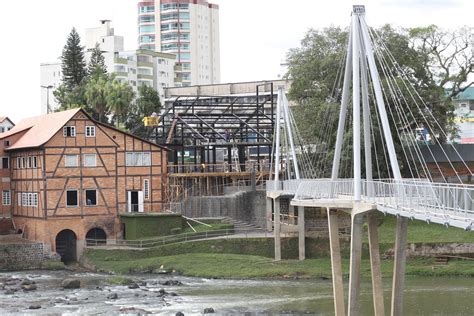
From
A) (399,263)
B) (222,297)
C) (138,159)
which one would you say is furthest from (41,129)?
(399,263)

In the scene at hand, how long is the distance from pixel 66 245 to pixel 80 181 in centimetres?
540

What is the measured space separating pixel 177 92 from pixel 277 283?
7643 centimetres

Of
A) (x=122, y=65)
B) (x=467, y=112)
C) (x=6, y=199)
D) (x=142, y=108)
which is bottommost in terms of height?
(x=6, y=199)

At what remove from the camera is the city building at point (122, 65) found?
162 metres

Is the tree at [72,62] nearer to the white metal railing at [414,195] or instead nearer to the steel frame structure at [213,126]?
the steel frame structure at [213,126]

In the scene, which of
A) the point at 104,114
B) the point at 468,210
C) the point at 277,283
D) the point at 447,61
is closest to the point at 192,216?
the point at 277,283

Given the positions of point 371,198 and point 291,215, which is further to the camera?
point 291,215

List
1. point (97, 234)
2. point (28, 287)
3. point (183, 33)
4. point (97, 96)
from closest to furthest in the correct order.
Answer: point (28, 287)
point (97, 234)
point (97, 96)
point (183, 33)

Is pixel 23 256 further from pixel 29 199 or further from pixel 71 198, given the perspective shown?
pixel 29 199

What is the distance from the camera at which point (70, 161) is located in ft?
267

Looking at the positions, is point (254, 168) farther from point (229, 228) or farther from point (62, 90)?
point (62, 90)

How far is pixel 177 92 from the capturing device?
139500mm

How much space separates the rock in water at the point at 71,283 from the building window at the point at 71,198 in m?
15.4

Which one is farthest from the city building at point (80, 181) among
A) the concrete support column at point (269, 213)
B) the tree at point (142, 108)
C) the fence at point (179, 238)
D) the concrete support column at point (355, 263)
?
the concrete support column at point (355, 263)
